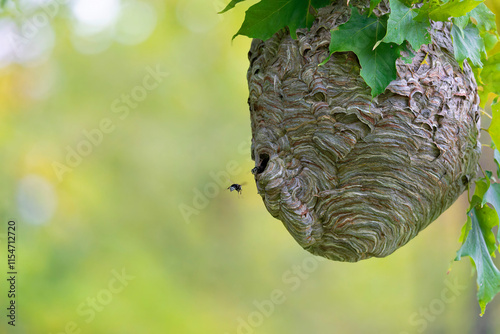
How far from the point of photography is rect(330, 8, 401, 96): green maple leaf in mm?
1120

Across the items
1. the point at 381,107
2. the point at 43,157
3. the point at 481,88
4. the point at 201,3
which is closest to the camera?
the point at 381,107

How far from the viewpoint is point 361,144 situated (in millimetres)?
1244

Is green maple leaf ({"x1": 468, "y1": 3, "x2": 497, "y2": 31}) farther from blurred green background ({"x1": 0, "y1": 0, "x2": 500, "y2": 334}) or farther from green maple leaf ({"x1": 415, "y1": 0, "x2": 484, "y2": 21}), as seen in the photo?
blurred green background ({"x1": 0, "y1": 0, "x2": 500, "y2": 334})

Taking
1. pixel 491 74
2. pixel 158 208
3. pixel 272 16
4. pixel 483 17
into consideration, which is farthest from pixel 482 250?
pixel 158 208

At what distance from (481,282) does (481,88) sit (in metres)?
0.51

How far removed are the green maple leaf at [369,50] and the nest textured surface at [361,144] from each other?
0.08 meters

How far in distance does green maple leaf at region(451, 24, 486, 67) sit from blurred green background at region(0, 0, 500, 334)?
9.53 ft

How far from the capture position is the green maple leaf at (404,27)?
1.08 metres

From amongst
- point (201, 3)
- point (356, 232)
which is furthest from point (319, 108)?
point (201, 3)

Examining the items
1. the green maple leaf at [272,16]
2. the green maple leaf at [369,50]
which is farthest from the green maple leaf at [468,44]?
the green maple leaf at [272,16]

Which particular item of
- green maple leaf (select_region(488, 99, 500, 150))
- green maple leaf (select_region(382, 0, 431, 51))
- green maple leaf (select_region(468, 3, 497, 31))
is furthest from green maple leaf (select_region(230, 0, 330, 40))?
green maple leaf (select_region(488, 99, 500, 150))

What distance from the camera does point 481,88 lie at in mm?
1394

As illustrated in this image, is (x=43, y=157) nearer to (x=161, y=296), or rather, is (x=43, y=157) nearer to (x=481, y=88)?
(x=161, y=296)

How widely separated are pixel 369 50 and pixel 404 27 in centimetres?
8
